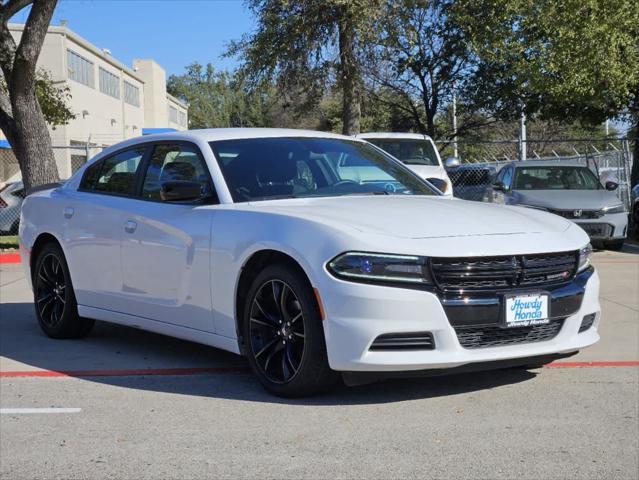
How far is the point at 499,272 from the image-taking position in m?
4.73

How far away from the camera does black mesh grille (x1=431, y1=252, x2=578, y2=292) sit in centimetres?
463

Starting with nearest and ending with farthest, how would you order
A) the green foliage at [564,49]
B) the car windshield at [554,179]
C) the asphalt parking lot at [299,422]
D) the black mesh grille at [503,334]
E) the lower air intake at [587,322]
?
the asphalt parking lot at [299,422] → the black mesh grille at [503,334] → the lower air intake at [587,322] → the car windshield at [554,179] → the green foliage at [564,49]

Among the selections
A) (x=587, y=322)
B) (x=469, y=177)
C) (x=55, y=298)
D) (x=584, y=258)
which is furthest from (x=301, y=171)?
(x=469, y=177)

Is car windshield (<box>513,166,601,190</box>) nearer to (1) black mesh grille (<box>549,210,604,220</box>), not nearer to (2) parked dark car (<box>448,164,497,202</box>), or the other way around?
(1) black mesh grille (<box>549,210,604,220</box>)

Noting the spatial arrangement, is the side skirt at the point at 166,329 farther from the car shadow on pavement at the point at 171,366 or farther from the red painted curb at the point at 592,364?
the red painted curb at the point at 592,364

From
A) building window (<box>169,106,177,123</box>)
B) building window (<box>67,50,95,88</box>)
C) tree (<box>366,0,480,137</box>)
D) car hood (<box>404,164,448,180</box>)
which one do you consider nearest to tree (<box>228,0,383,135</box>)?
tree (<box>366,0,480,137</box>)

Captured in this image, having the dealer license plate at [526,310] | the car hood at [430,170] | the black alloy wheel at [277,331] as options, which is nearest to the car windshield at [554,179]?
the car hood at [430,170]

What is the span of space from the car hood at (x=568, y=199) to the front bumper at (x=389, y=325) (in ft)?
31.9

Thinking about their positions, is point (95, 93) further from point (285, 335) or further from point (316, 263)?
point (316, 263)

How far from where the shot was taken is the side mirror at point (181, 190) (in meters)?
5.57

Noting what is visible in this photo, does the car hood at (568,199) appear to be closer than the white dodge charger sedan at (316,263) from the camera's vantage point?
No

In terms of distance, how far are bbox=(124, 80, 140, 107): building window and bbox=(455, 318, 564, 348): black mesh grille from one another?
5858 centimetres

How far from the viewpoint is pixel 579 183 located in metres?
15.1

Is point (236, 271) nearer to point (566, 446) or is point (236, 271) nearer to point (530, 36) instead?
point (566, 446)
